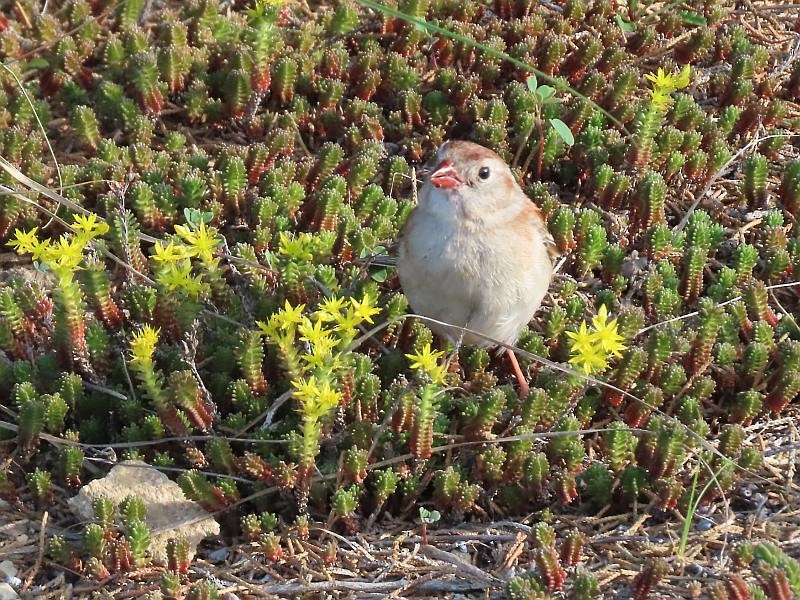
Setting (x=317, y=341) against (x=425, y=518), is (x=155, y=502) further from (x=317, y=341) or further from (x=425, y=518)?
(x=425, y=518)

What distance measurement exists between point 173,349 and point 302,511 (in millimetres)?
1115

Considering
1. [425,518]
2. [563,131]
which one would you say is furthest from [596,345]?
[563,131]

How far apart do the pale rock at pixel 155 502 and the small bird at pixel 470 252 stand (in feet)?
4.47

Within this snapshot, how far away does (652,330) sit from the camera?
18.0 feet

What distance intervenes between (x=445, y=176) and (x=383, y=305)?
0.90 m

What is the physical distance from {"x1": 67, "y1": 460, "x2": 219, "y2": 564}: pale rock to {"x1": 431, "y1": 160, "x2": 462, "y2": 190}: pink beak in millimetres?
1739

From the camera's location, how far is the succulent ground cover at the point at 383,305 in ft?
14.8

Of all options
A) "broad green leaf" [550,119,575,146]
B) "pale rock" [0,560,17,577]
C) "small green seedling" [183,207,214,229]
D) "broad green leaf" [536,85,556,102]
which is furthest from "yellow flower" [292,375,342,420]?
"broad green leaf" [536,85,556,102]

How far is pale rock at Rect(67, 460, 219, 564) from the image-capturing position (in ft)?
14.9

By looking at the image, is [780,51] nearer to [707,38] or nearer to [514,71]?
[707,38]

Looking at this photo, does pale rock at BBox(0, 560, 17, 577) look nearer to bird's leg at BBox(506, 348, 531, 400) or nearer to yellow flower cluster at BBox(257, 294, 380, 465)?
yellow flower cluster at BBox(257, 294, 380, 465)

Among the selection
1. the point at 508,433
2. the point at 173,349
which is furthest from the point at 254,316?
the point at 508,433

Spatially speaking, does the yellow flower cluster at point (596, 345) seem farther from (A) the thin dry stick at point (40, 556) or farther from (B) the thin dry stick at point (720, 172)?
(A) the thin dry stick at point (40, 556)

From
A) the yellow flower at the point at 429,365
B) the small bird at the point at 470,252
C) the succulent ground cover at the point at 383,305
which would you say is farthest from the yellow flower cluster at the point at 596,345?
the small bird at the point at 470,252
